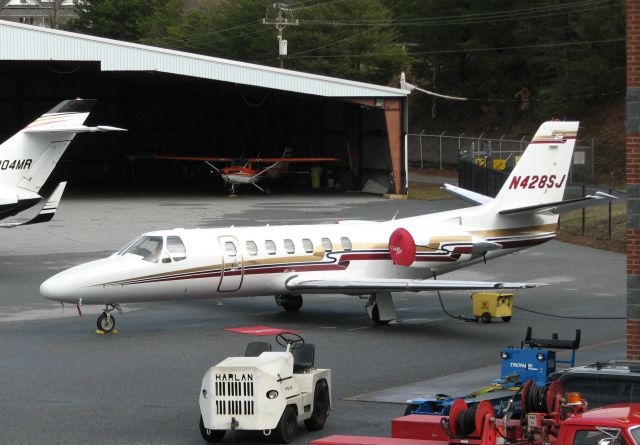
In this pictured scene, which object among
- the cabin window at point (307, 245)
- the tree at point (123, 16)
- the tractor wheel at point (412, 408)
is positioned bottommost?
the tractor wheel at point (412, 408)

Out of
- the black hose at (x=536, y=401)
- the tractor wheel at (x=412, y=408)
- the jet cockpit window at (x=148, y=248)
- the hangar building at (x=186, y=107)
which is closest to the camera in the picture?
the black hose at (x=536, y=401)

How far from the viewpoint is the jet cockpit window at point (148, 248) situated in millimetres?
22328

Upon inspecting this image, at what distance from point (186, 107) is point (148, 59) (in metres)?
24.9

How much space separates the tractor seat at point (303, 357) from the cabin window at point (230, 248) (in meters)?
7.88

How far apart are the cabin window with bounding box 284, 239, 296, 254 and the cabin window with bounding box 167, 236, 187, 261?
238 cm

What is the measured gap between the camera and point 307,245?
80.0 ft

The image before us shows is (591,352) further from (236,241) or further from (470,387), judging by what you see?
(236,241)

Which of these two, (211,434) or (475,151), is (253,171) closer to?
(475,151)

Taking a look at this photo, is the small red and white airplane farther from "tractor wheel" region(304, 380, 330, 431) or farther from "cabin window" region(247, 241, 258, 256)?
"tractor wheel" region(304, 380, 330, 431)

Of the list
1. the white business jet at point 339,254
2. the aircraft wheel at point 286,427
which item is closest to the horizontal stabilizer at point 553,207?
the white business jet at point 339,254

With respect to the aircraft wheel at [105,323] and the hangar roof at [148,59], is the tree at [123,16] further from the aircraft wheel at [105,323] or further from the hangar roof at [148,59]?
the aircraft wheel at [105,323]

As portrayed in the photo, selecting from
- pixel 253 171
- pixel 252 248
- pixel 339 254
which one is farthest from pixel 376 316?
pixel 253 171

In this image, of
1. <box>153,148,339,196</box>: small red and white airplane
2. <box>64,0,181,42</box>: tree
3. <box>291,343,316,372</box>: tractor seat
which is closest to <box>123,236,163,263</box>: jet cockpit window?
<box>291,343,316,372</box>: tractor seat

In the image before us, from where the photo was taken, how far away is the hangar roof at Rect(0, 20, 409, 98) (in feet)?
157
